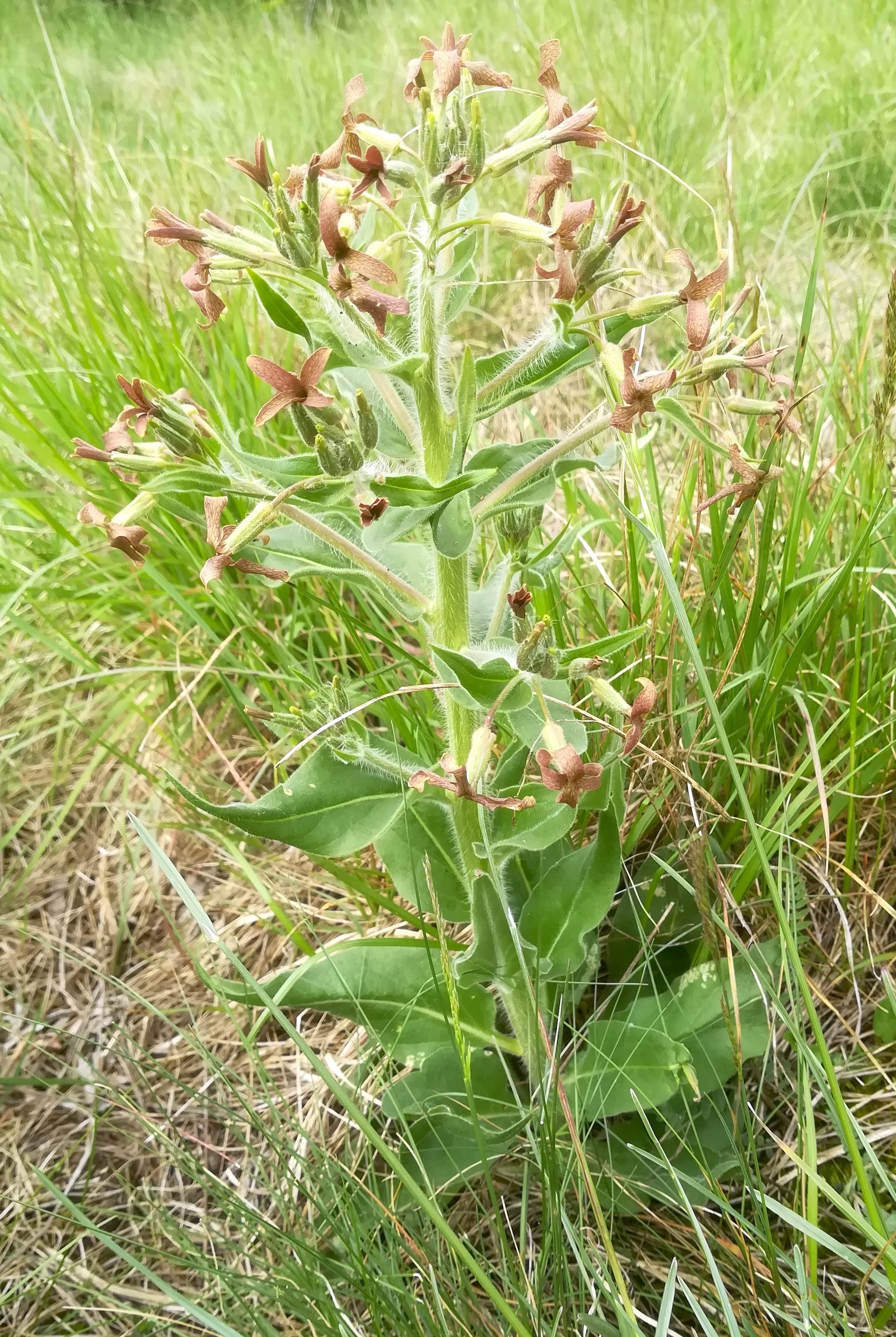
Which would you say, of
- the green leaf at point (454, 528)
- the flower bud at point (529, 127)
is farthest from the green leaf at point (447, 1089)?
the flower bud at point (529, 127)

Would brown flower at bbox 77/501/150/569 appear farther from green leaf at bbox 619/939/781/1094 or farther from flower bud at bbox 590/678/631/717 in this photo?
green leaf at bbox 619/939/781/1094

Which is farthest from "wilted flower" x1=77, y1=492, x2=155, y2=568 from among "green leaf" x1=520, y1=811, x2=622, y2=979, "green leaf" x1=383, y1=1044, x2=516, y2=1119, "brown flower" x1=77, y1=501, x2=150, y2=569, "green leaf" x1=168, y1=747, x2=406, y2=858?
"green leaf" x1=383, y1=1044, x2=516, y2=1119

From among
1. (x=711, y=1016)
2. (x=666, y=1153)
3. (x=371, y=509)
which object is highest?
(x=371, y=509)

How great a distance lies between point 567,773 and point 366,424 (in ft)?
1.89

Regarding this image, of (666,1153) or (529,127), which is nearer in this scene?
(529,127)

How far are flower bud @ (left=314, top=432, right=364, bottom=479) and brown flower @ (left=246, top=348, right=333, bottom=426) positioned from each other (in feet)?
0.15

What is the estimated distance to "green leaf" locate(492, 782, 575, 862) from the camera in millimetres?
1451

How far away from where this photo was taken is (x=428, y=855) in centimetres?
164

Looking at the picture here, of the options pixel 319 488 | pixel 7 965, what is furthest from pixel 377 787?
pixel 7 965

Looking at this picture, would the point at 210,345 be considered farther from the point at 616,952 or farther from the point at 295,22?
the point at 295,22

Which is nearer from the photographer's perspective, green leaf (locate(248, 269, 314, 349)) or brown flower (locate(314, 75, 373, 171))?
green leaf (locate(248, 269, 314, 349))

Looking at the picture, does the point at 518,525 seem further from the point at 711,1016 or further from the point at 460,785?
the point at 711,1016

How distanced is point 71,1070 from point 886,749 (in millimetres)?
1935

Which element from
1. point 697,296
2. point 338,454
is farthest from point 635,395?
point 338,454
